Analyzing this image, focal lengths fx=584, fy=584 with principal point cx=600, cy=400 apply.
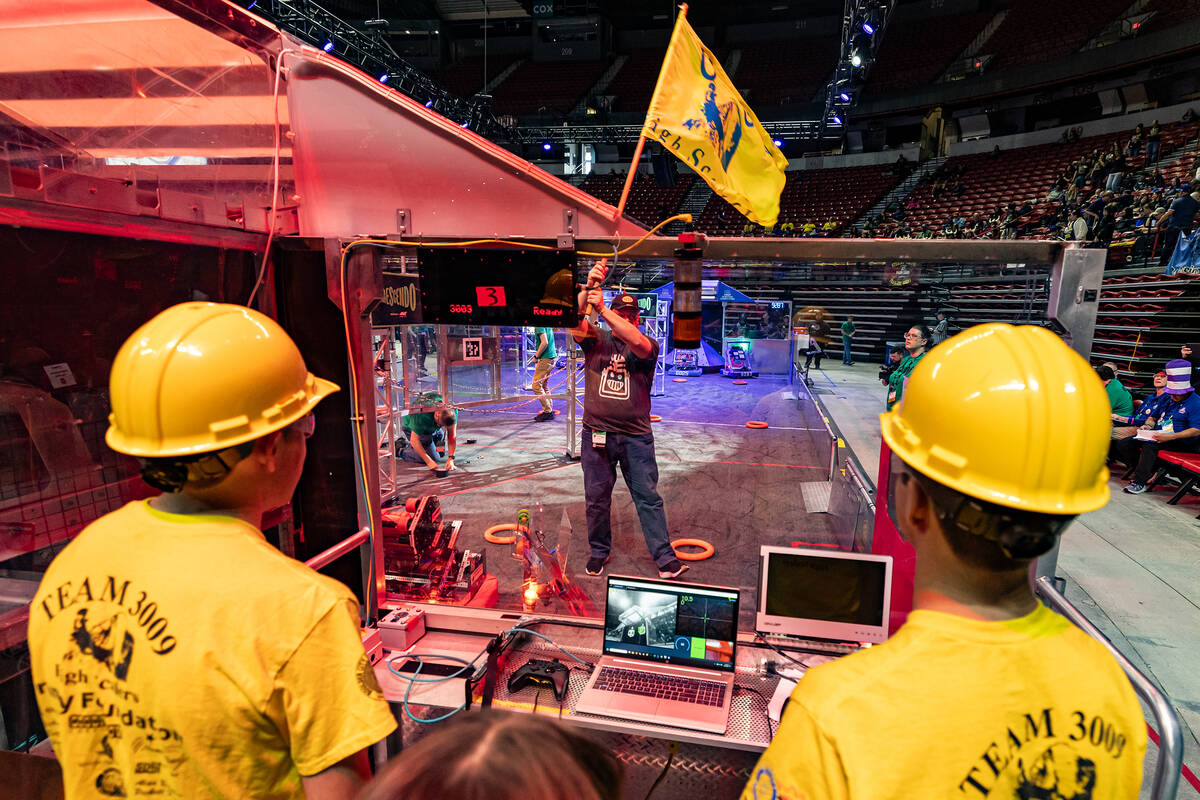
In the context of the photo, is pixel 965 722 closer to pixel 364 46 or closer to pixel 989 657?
pixel 989 657

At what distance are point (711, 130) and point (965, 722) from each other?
2589 millimetres

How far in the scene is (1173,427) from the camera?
768 cm

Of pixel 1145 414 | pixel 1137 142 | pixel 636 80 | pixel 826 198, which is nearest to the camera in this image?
pixel 1145 414

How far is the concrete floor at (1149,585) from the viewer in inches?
153

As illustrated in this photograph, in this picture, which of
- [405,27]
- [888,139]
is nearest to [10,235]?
[405,27]

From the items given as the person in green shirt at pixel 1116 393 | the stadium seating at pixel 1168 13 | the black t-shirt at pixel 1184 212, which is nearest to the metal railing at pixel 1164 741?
the person in green shirt at pixel 1116 393

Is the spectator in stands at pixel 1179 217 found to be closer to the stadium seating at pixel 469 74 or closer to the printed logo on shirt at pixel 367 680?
the printed logo on shirt at pixel 367 680

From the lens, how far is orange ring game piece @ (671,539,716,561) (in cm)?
542

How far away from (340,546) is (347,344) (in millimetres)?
1056

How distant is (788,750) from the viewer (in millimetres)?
A: 1024

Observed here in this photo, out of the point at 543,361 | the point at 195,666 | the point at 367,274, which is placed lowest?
the point at 543,361

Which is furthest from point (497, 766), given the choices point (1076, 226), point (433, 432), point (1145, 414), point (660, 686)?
point (1076, 226)

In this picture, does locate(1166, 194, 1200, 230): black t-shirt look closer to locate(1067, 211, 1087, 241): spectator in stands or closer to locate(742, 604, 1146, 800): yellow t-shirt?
locate(1067, 211, 1087, 241): spectator in stands

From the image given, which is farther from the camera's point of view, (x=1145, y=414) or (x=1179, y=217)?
(x=1179, y=217)
